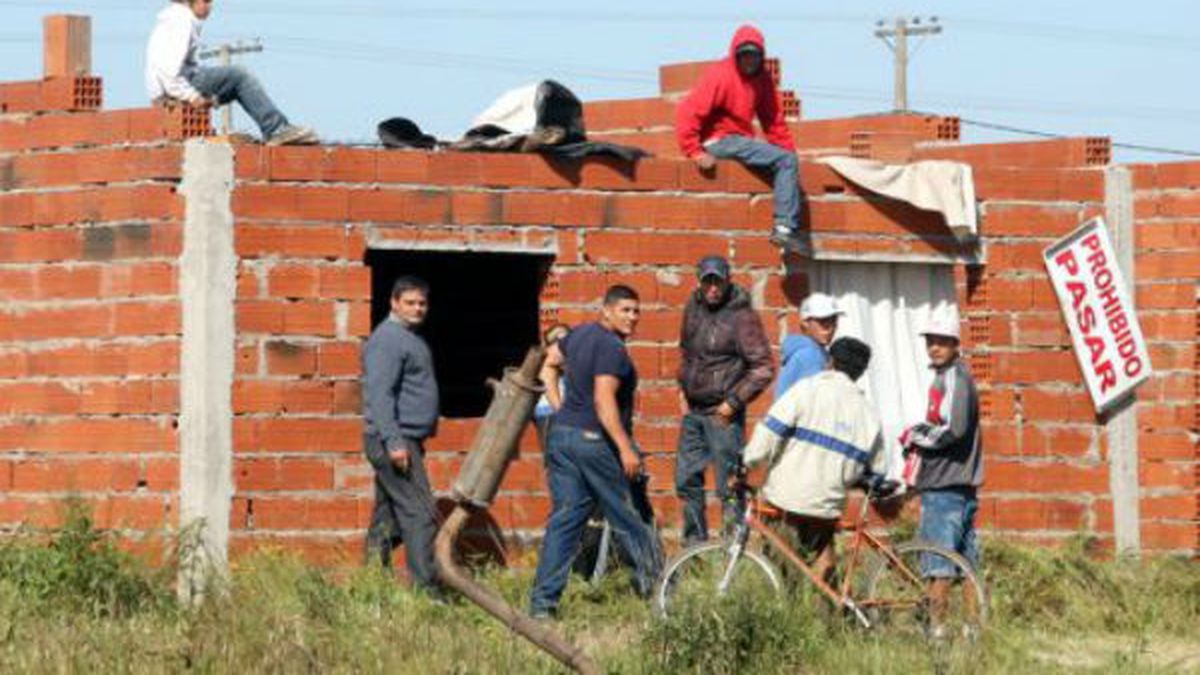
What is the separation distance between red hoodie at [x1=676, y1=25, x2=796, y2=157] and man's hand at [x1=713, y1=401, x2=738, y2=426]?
6.52 feet

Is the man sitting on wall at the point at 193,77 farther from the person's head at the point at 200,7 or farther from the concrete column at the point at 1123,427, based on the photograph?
the concrete column at the point at 1123,427

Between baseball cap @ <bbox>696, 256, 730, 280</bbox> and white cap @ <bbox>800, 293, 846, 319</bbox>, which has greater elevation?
baseball cap @ <bbox>696, 256, 730, 280</bbox>

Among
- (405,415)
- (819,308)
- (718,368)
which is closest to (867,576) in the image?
(819,308)

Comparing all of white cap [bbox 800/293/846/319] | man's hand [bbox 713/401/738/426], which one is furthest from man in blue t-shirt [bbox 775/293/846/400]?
man's hand [bbox 713/401/738/426]

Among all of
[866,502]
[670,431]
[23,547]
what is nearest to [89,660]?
[23,547]

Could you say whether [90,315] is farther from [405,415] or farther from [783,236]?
[783,236]

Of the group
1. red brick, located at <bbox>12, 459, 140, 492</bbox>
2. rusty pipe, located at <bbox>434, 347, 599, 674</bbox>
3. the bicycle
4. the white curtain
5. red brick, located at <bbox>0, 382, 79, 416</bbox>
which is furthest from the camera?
the white curtain

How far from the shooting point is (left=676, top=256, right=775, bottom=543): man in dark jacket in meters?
16.3

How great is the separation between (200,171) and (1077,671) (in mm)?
5576

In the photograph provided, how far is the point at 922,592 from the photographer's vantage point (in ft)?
47.2

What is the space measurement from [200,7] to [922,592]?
5538mm

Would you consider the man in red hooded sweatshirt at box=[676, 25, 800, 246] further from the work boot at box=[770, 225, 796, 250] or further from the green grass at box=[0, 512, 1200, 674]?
the green grass at box=[0, 512, 1200, 674]

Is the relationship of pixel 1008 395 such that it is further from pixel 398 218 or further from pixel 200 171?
pixel 200 171

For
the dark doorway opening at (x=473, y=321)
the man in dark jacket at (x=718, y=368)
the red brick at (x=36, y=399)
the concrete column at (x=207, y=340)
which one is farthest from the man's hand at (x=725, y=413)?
the red brick at (x=36, y=399)
